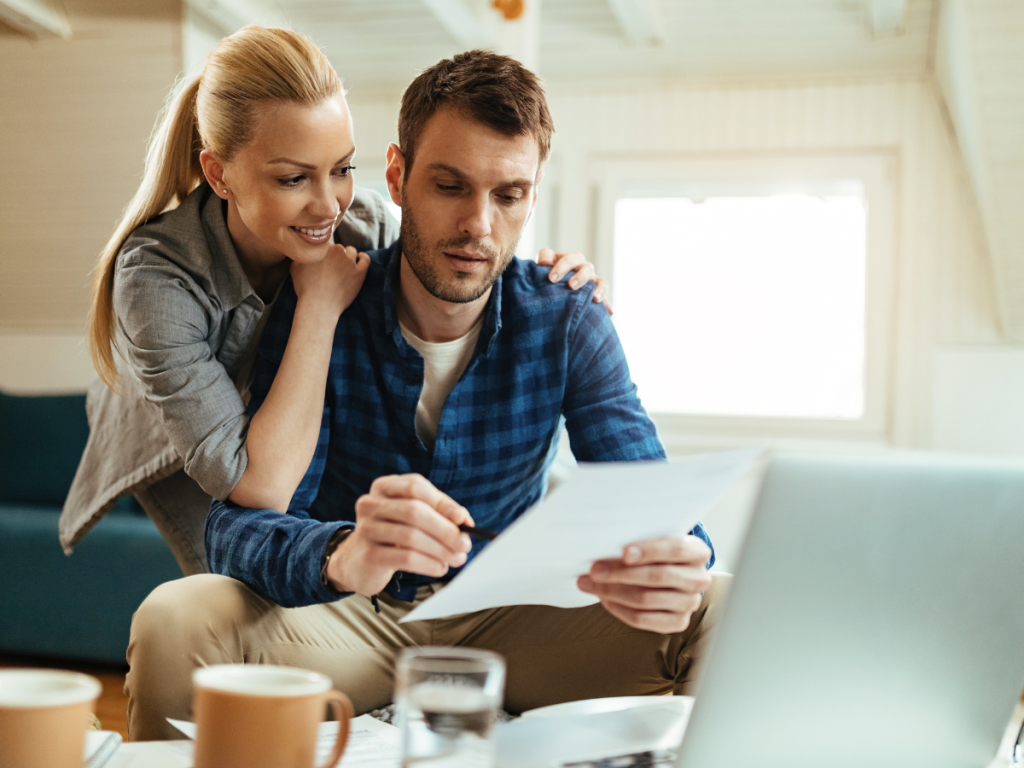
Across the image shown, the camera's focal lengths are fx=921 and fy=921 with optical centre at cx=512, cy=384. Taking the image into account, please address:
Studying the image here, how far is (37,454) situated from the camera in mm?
3406

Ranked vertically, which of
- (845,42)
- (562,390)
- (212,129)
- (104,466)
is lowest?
(104,466)

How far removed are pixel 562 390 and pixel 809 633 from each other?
2.69 ft

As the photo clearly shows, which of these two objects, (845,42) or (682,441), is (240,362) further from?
(845,42)

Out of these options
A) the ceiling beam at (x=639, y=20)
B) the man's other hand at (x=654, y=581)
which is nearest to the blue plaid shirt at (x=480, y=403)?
the man's other hand at (x=654, y=581)

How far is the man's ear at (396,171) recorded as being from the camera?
1.44 m

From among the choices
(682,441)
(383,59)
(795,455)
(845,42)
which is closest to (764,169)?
(845,42)

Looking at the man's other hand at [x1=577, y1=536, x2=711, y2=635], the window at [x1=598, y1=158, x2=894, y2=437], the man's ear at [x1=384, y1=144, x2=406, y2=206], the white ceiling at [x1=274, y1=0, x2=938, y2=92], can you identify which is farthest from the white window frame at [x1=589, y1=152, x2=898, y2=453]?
the man's other hand at [x1=577, y1=536, x2=711, y2=635]

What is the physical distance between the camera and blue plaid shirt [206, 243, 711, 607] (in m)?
1.38

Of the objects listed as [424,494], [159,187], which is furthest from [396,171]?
[424,494]

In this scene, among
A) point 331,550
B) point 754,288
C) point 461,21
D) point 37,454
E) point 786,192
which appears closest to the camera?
point 331,550

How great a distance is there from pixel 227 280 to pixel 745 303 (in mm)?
3519

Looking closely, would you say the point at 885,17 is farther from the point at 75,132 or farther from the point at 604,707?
the point at 604,707

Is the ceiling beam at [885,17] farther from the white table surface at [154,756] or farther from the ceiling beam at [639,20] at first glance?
the white table surface at [154,756]

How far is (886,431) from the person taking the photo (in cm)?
427
